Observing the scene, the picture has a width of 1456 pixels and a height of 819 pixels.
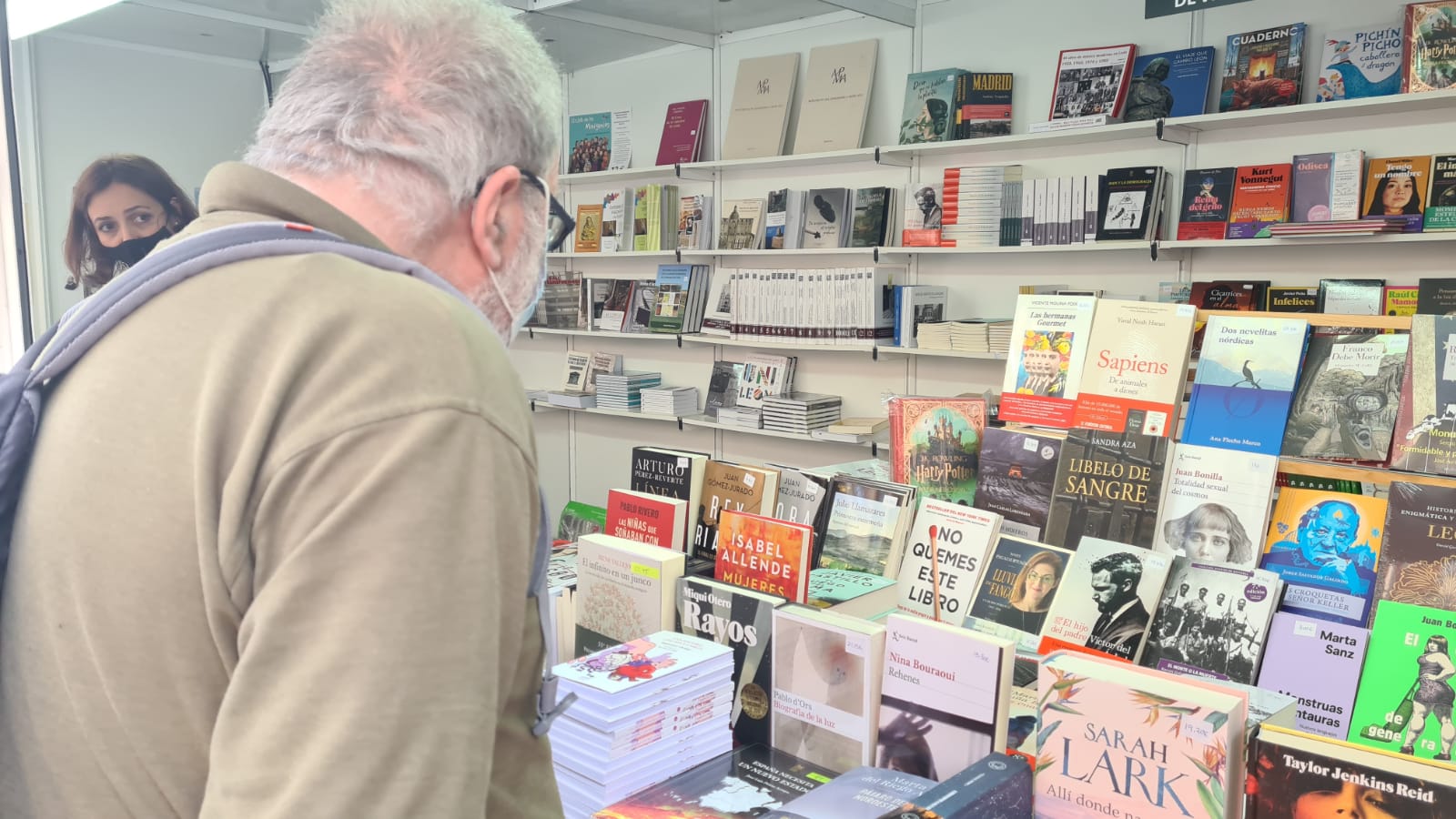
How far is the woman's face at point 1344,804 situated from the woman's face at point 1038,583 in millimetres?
800

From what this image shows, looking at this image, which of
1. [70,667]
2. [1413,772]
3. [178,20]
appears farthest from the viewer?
[178,20]

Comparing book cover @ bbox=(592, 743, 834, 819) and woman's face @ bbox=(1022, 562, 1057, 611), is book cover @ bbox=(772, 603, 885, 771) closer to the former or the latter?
book cover @ bbox=(592, 743, 834, 819)

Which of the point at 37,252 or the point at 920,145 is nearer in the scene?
the point at 920,145

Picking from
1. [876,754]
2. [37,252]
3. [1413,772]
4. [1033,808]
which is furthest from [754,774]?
[37,252]

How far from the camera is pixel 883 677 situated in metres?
1.57

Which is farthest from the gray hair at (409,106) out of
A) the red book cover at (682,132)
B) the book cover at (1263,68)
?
the red book cover at (682,132)

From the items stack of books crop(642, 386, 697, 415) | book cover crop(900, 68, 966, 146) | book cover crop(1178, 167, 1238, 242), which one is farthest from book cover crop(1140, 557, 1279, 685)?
stack of books crop(642, 386, 697, 415)

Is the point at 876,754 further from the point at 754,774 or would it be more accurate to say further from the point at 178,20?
the point at 178,20

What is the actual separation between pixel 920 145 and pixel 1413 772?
11.6ft

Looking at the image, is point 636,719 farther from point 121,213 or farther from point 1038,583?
point 121,213

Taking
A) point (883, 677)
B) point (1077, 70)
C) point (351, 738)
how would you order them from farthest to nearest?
point (1077, 70) < point (883, 677) < point (351, 738)

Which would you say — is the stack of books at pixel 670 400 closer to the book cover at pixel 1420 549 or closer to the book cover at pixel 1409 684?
the book cover at pixel 1420 549

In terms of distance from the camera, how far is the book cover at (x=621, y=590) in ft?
6.16

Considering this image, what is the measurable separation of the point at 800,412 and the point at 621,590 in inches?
117
